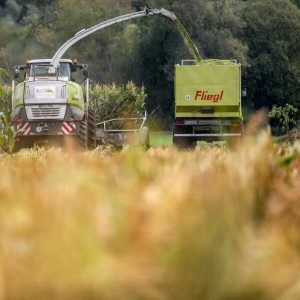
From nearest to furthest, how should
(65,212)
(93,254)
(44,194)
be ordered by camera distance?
(93,254)
(65,212)
(44,194)

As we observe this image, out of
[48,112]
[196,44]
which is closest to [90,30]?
[48,112]

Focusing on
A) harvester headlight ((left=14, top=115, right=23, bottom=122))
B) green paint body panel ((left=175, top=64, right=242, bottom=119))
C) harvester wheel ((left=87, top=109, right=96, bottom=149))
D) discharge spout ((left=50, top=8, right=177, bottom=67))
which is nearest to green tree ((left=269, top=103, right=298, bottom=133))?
green paint body panel ((left=175, top=64, right=242, bottom=119))

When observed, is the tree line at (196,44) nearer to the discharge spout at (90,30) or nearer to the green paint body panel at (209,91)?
the discharge spout at (90,30)

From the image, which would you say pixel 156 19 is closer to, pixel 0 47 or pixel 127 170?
pixel 0 47

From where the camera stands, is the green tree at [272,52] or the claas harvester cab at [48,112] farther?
the green tree at [272,52]

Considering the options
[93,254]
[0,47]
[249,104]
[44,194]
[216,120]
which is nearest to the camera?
[93,254]

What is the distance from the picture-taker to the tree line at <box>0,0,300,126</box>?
63.9 meters

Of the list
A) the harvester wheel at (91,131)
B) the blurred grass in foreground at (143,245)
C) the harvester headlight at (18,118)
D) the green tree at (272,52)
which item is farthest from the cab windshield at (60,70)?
the green tree at (272,52)

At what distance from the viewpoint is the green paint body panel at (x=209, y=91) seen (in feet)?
88.3

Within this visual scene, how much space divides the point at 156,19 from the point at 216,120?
128 feet

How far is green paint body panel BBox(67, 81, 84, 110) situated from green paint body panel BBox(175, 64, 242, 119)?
18.7 feet

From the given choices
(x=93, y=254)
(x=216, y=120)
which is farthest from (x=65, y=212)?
(x=216, y=120)

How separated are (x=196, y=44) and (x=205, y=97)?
37.7 metres

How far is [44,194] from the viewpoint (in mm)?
1735
